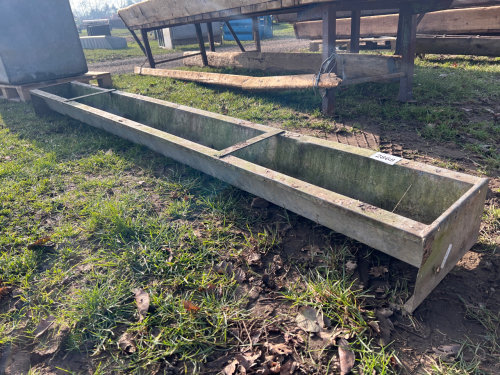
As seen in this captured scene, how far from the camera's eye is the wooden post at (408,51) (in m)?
4.55

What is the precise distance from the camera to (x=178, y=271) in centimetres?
216

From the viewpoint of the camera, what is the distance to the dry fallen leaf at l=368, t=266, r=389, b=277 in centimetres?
205

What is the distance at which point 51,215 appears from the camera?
9.39 feet

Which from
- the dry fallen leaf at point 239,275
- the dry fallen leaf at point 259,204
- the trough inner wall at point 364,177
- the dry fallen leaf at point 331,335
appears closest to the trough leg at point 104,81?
the trough inner wall at point 364,177

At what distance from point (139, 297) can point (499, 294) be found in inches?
78.8

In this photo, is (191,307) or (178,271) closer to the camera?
(191,307)

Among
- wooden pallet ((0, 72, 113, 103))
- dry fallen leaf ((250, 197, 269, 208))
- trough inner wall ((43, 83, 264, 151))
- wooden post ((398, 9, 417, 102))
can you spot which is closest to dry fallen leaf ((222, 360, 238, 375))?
dry fallen leaf ((250, 197, 269, 208))

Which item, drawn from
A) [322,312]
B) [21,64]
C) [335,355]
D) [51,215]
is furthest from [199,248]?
[21,64]

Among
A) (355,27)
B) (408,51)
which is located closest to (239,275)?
(408,51)

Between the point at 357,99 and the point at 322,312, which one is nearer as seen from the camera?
the point at 322,312

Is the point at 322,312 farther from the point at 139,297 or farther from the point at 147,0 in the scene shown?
the point at 147,0

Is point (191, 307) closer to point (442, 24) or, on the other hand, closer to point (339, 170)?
point (339, 170)

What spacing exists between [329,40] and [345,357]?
393 centimetres

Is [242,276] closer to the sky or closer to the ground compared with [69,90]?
closer to the ground
